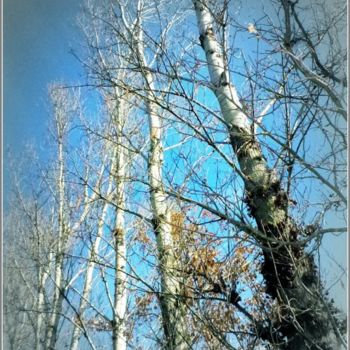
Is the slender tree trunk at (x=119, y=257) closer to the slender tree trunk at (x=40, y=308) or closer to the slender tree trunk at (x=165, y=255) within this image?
the slender tree trunk at (x=165, y=255)

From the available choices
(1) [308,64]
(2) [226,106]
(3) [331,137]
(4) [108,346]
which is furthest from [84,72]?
(4) [108,346]

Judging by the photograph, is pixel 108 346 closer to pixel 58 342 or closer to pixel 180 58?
pixel 58 342

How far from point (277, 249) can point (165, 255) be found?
63cm

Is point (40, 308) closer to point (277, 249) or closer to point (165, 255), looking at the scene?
point (165, 255)

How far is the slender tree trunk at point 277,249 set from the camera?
1.03 m

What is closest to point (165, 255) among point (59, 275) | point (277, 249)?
point (277, 249)

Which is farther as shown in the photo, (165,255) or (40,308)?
(40,308)

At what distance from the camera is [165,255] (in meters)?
1.64

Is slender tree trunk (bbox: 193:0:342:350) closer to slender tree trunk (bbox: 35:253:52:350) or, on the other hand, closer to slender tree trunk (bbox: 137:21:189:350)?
slender tree trunk (bbox: 137:21:189:350)

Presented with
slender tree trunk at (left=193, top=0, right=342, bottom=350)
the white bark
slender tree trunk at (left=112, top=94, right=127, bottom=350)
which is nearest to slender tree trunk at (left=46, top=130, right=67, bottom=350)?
slender tree trunk at (left=112, top=94, right=127, bottom=350)

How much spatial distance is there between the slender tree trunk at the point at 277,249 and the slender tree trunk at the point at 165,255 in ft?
0.78

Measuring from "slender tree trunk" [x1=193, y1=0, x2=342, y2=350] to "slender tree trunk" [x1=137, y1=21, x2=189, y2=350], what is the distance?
0.78 feet

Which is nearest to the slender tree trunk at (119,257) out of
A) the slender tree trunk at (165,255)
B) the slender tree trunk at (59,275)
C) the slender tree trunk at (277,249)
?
the slender tree trunk at (165,255)

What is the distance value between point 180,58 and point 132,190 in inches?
24.4
